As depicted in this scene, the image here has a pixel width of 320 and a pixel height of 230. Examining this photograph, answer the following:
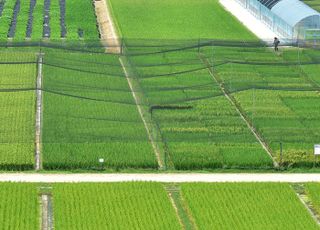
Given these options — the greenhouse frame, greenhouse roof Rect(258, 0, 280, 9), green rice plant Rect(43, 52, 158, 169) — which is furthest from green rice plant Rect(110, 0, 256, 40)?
green rice plant Rect(43, 52, 158, 169)

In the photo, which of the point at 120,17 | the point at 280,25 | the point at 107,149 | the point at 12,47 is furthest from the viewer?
the point at 120,17

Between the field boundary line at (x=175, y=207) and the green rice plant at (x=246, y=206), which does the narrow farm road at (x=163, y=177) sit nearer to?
the green rice plant at (x=246, y=206)

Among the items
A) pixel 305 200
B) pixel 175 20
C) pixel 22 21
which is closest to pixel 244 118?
pixel 305 200

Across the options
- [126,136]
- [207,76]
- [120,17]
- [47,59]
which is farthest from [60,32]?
[126,136]

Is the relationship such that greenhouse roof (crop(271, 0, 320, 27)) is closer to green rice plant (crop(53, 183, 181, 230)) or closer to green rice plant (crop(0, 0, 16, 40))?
green rice plant (crop(0, 0, 16, 40))

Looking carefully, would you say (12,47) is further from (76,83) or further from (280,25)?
(280,25)

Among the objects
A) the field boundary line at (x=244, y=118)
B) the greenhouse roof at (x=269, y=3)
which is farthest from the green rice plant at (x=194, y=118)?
the greenhouse roof at (x=269, y=3)

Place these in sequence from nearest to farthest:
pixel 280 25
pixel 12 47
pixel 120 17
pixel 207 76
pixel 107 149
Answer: pixel 107 149, pixel 207 76, pixel 12 47, pixel 280 25, pixel 120 17
